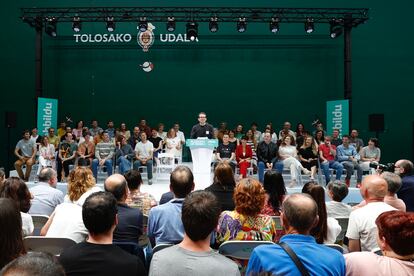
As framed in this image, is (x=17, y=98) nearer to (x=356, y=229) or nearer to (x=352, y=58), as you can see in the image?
(x=352, y=58)

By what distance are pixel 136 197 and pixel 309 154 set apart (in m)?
6.04

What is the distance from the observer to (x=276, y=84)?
12.9 meters

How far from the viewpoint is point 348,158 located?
30.0 feet

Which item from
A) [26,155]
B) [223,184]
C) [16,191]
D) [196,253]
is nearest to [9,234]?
[196,253]

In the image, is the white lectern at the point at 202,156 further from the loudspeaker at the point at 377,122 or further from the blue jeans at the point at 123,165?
the loudspeaker at the point at 377,122

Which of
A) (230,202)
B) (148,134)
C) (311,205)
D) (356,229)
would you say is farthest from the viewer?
(148,134)

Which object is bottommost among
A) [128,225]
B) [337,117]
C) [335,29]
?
[128,225]

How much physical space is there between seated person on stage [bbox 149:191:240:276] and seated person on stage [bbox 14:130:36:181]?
8.55 meters

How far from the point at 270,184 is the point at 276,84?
951 centimetres

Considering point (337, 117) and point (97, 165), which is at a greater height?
point (337, 117)

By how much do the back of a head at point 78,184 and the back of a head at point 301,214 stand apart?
2339mm

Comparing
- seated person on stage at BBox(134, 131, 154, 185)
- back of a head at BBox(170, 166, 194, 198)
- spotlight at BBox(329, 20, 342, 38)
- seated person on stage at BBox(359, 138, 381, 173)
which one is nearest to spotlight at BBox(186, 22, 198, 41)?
seated person on stage at BBox(134, 131, 154, 185)

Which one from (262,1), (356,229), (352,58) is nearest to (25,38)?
(262,1)

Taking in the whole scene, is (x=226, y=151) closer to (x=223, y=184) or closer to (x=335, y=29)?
(x=335, y=29)
